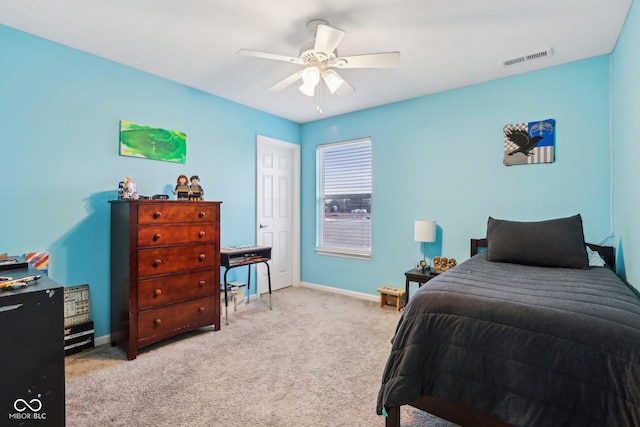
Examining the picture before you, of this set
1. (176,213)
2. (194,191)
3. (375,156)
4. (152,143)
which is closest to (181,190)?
(194,191)

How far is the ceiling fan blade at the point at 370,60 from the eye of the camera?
213 centimetres

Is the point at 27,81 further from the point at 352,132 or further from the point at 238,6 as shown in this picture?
the point at 352,132

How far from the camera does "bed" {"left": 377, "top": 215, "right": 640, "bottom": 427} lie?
1131 mm

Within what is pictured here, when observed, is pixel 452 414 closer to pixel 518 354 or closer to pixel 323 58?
pixel 518 354

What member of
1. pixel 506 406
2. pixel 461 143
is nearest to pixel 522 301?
pixel 506 406

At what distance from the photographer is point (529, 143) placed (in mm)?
3016

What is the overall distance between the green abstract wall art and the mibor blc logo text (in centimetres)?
220

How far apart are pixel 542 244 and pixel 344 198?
2459 millimetres

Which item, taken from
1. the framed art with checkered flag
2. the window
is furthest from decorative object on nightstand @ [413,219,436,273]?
the framed art with checkered flag

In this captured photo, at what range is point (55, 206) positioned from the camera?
2504 millimetres

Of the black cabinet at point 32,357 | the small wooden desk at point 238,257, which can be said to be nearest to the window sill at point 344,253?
the small wooden desk at point 238,257

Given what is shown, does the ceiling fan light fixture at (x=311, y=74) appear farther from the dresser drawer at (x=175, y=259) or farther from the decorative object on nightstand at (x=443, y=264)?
the decorative object on nightstand at (x=443, y=264)

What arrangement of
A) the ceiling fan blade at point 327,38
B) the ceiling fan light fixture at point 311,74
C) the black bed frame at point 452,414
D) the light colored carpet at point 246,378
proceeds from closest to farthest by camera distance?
the black bed frame at point 452,414, the light colored carpet at point 246,378, the ceiling fan blade at point 327,38, the ceiling fan light fixture at point 311,74

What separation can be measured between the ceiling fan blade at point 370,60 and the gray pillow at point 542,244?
170 cm
